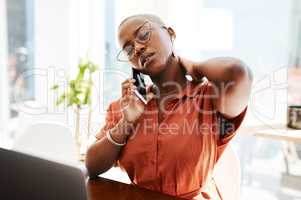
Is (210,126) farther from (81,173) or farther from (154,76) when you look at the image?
(81,173)

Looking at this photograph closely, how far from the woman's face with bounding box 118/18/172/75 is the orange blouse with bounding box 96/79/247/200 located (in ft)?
0.38

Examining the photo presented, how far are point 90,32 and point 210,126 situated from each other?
2290 millimetres

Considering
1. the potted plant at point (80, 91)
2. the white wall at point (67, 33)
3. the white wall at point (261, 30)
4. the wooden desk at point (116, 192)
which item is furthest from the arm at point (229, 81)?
the white wall at point (67, 33)

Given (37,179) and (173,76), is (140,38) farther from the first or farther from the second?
(37,179)

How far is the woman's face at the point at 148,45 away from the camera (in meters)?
1.13

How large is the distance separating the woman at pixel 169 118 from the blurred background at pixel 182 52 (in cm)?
14

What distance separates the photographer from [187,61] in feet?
3.78

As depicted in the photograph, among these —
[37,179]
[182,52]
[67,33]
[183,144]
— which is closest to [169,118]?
[183,144]

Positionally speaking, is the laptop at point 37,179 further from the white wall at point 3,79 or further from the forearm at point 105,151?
the white wall at point 3,79

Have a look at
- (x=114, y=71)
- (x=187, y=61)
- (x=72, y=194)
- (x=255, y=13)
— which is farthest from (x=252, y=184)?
(x=72, y=194)

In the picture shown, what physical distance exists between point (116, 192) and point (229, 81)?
21.2 inches

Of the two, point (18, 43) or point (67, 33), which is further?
point (18, 43)

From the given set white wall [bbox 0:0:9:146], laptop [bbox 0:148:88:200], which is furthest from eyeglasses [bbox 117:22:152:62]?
white wall [bbox 0:0:9:146]

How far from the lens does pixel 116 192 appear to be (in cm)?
123
